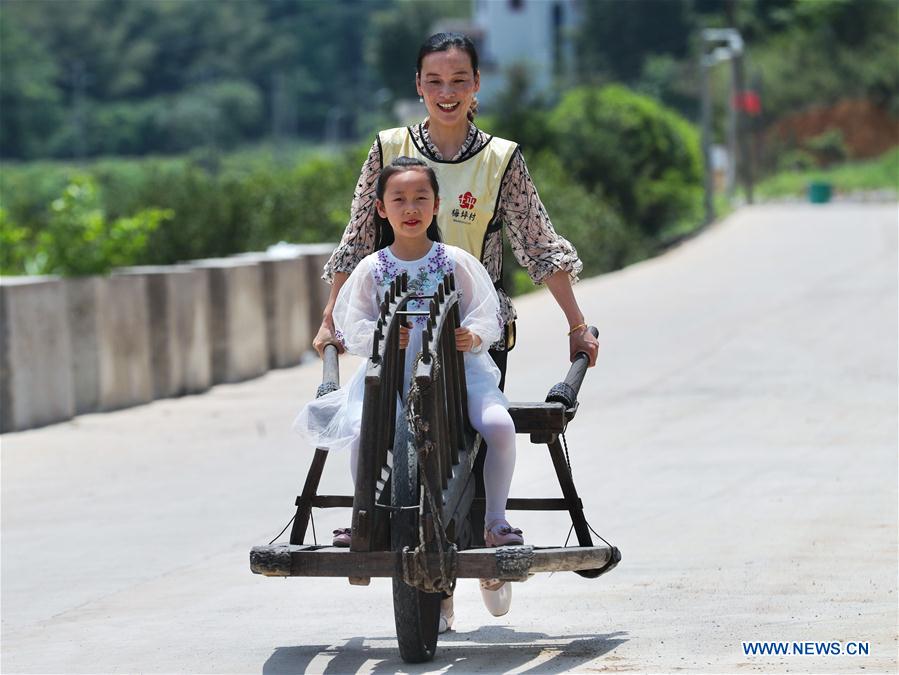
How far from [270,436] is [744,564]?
6218mm

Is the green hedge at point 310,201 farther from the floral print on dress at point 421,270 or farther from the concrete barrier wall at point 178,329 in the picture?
the floral print on dress at point 421,270

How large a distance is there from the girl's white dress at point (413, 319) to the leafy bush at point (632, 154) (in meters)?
53.4

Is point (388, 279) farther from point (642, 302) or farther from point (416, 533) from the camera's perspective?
point (642, 302)

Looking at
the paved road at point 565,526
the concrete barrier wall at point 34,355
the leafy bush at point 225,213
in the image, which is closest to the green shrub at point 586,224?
the leafy bush at point 225,213

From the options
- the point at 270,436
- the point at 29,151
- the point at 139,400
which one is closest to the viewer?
the point at 270,436

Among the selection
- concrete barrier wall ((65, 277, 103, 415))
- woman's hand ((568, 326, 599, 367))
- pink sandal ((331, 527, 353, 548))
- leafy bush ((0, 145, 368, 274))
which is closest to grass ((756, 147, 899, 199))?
leafy bush ((0, 145, 368, 274))

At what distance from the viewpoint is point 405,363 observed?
20.2 ft

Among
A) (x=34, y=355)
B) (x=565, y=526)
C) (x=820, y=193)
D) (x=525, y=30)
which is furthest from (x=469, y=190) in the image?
(x=525, y=30)

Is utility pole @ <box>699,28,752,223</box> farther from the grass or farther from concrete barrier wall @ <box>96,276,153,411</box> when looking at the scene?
concrete barrier wall @ <box>96,276,153,411</box>

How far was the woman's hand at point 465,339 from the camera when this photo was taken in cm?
621

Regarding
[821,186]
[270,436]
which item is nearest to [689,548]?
[270,436]

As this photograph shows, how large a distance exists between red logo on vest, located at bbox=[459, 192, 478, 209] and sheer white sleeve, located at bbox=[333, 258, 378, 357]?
0.48 metres

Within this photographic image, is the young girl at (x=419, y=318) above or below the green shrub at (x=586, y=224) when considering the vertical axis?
above

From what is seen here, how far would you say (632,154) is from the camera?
213 ft
